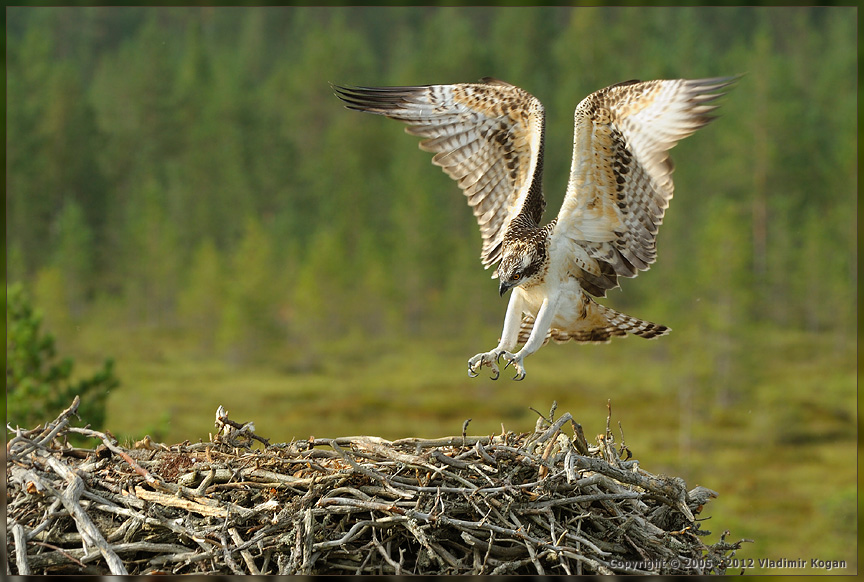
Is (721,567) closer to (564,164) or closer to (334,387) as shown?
(564,164)

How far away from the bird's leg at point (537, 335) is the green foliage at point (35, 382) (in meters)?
5.75

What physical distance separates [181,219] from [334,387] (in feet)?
55.5

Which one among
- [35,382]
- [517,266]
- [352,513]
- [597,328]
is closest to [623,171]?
[517,266]

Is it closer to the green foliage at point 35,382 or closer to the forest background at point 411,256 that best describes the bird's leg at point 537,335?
the green foliage at point 35,382

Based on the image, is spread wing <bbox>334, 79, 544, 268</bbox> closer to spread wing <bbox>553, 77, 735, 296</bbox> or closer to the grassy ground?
spread wing <bbox>553, 77, 735, 296</bbox>

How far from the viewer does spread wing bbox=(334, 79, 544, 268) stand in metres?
7.97

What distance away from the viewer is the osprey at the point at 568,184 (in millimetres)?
7008

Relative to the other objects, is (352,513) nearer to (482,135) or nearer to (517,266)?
(517,266)

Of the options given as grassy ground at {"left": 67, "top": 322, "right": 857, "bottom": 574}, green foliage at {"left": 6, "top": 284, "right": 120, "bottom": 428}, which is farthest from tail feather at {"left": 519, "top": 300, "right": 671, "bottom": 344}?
grassy ground at {"left": 67, "top": 322, "right": 857, "bottom": 574}

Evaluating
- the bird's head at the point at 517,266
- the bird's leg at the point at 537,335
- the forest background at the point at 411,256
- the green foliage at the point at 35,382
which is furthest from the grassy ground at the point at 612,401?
the bird's head at the point at 517,266

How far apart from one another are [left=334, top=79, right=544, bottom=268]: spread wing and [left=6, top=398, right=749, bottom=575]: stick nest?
9.00 ft

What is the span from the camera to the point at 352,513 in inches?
208

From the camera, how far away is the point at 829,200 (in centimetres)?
5950

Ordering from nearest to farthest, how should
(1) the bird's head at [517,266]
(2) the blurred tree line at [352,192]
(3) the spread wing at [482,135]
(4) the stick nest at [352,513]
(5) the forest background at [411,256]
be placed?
(4) the stick nest at [352,513] → (1) the bird's head at [517,266] → (3) the spread wing at [482,135] → (5) the forest background at [411,256] → (2) the blurred tree line at [352,192]
